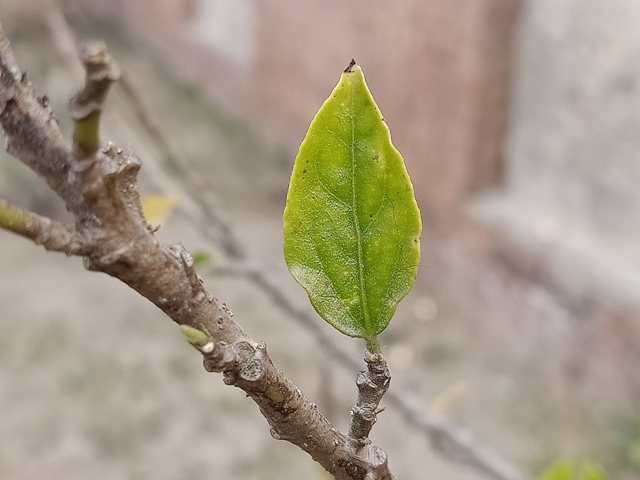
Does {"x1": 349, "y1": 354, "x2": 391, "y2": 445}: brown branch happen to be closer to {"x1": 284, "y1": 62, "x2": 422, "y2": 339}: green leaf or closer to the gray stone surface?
{"x1": 284, "y1": 62, "x2": 422, "y2": 339}: green leaf

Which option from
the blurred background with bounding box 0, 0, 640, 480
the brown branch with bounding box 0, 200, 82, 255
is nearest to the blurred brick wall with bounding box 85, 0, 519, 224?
the blurred background with bounding box 0, 0, 640, 480

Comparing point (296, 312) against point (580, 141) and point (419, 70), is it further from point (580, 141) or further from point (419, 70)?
point (419, 70)

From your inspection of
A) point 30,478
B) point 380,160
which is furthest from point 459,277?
point 380,160

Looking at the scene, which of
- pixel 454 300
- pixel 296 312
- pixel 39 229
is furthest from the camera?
pixel 454 300

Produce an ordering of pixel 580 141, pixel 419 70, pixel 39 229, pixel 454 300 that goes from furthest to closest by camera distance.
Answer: pixel 454 300 → pixel 419 70 → pixel 580 141 → pixel 39 229

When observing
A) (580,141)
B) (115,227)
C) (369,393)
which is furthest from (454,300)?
(115,227)

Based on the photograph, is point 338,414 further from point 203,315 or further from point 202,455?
point 203,315
